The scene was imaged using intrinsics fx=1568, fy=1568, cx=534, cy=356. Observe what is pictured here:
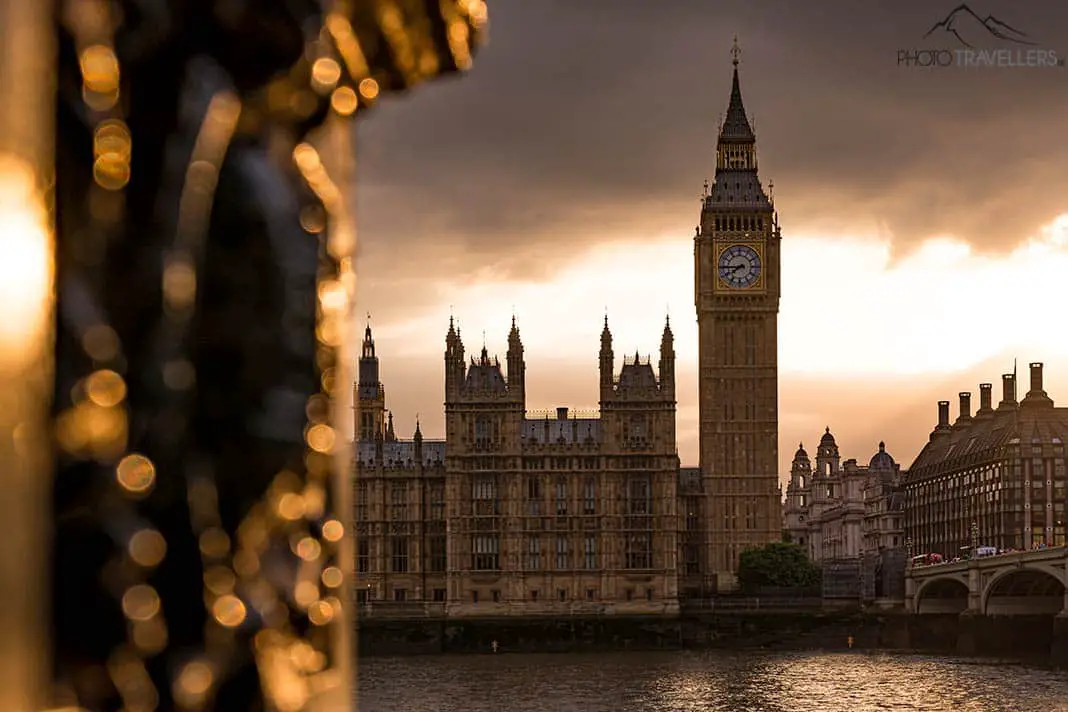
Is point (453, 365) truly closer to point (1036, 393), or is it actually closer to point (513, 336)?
point (513, 336)

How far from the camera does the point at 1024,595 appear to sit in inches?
2339

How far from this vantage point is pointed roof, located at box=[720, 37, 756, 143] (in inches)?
2943

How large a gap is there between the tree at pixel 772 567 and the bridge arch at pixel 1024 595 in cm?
1090

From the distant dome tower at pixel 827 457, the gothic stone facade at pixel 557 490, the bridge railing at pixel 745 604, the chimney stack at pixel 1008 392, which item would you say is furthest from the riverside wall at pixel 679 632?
the distant dome tower at pixel 827 457

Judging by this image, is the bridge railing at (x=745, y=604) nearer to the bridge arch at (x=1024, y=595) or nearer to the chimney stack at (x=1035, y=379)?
the bridge arch at (x=1024, y=595)

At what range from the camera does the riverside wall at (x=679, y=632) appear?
61562 millimetres

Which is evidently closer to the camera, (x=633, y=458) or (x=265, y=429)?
(x=265, y=429)

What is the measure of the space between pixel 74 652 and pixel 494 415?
218 feet

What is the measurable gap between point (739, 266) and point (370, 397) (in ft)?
81.5

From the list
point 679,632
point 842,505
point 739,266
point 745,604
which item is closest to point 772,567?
point 745,604

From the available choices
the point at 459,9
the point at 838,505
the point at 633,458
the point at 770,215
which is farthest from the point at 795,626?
the point at 459,9

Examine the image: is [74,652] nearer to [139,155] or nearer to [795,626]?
[139,155]

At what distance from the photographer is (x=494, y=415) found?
6719 centimetres

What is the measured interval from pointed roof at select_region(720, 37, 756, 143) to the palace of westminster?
68 millimetres
